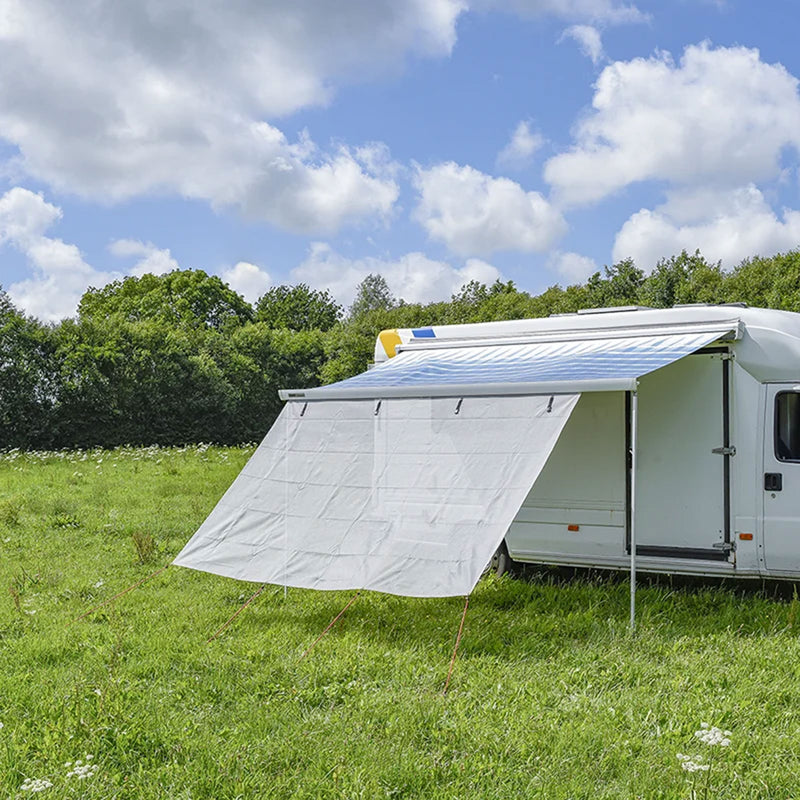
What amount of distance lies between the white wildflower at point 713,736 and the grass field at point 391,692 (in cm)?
8

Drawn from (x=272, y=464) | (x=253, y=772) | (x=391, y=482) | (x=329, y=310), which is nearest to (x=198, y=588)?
(x=272, y=464)

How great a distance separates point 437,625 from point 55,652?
2.81 meters

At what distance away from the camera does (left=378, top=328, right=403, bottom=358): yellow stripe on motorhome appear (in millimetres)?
9500

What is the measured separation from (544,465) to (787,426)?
6.82ft

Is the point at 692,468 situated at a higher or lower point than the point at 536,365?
lower

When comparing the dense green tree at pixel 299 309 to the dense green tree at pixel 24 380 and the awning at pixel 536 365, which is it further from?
the awning at pixel 536 365

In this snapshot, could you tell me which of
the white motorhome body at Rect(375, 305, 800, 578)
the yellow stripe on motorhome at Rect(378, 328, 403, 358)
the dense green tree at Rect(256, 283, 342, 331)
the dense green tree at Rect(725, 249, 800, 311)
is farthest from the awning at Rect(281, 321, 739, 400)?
the dense green tree at Rect(256, 283, 342, 331)

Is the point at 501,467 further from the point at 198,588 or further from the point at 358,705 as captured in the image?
the point at 198,588

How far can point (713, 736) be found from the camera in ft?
14.5

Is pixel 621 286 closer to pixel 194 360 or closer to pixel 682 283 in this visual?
pixel 682 283

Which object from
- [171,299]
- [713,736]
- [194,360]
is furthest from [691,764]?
[171,299]

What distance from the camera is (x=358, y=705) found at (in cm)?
503

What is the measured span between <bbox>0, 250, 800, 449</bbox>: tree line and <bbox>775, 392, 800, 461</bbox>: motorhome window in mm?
21480

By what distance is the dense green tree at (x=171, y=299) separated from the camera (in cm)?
5016
